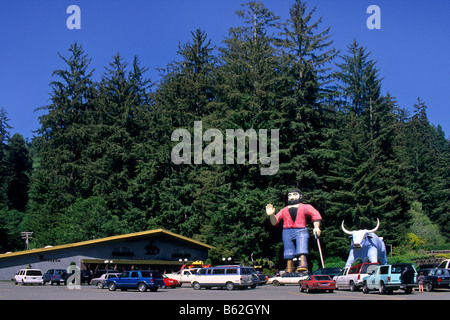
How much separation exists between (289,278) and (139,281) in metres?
13.9

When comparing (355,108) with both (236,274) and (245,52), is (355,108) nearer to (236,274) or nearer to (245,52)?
(245,52)

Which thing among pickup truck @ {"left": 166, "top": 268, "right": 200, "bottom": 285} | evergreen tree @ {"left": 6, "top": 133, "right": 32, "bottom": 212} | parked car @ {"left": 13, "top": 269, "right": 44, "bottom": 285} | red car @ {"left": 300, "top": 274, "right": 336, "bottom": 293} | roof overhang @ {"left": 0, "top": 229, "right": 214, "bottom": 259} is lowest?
parked car @ {"left": 13, "top": 269, "right": 44, "bottom": 285}

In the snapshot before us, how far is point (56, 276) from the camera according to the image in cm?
4475

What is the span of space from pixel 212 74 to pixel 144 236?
27.2m

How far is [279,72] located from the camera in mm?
62562

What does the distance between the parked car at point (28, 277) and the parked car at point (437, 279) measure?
31.8 meters

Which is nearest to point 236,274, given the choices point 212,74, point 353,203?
point 353,203

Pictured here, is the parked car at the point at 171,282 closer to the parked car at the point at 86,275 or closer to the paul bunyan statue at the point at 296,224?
the parked car at the point at 86,275

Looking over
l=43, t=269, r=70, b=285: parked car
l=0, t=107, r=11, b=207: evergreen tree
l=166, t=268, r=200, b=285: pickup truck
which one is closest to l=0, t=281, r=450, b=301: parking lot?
l=166, t=268, r=200, b=285: pickup truck

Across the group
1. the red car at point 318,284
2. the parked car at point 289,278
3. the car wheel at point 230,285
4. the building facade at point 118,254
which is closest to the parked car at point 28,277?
the building facade at point 118,254

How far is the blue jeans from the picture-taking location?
135ft

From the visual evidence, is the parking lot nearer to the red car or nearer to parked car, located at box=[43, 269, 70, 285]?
the red car

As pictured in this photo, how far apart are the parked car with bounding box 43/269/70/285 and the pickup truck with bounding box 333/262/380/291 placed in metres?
23.4

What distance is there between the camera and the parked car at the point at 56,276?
146ft
